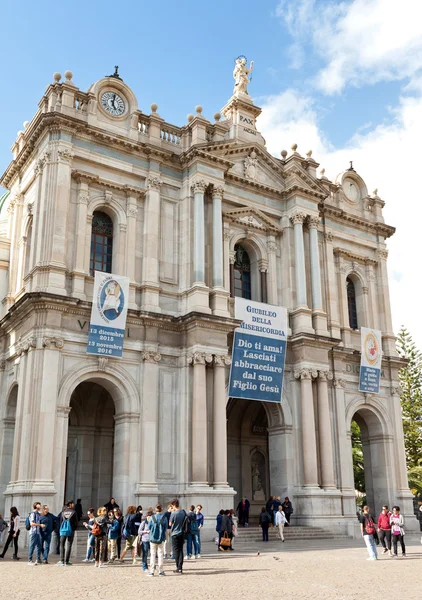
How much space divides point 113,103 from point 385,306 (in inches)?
692

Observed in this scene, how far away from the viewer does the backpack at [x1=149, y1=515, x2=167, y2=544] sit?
14.8 meters

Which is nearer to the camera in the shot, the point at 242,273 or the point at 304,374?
the point at 304,374

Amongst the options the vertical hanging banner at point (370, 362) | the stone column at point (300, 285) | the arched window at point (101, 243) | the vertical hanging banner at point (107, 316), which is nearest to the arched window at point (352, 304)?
the vertical hanging banner at point (370, 362)

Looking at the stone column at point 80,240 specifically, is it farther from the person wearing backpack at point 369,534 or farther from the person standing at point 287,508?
the person wearing backpack at point 369,534

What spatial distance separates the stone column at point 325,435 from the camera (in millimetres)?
28047

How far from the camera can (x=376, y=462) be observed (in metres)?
32.5

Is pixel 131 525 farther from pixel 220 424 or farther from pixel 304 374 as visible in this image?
pixel 304 374

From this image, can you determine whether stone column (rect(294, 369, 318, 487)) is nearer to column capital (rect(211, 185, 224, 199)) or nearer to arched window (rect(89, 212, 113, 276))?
column capital (rect(211, 185, 224, 199))

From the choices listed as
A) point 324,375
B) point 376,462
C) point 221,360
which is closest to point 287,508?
point 324,375

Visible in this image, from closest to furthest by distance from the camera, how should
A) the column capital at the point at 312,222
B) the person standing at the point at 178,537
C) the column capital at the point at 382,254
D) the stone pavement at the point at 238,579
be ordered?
the stone pavement at the point at 238,579, the person standing at the point at 178,537, the column capital at the point at 312,222, the column capital at the point at 382,254

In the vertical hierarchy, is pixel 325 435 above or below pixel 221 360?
below

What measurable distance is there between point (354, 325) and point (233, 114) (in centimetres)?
1264

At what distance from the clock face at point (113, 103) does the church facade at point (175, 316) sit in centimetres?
10

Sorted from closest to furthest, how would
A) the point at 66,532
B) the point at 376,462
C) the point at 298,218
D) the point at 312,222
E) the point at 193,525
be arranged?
the point at 66,532, the point at 193,525, the point at 298,218, the point at 312,222, the point at 376,462
